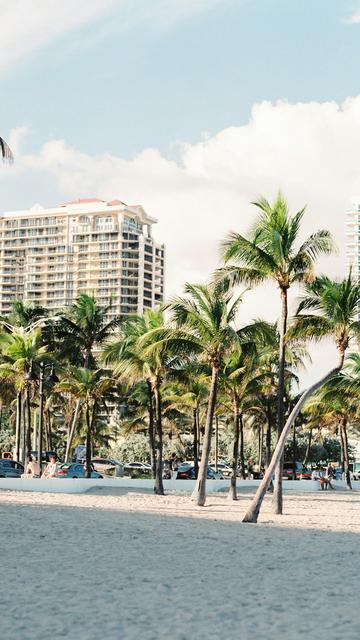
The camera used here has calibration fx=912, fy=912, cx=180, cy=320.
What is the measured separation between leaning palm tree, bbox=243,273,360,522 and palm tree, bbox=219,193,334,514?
45 cm

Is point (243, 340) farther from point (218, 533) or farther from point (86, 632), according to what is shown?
point (86, 632)

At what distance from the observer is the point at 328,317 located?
26438 millimetres

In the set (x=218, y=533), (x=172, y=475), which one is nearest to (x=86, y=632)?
(x=218, y=533)

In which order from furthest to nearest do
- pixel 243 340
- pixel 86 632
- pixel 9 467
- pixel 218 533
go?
1. pixel 9 467
2. pixel 243 340
3. pixel 218 533
4. pixel 86 632

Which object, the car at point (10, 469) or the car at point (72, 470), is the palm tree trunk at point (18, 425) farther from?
the car at point (72, 470)

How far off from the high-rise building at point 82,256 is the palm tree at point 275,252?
493 feet

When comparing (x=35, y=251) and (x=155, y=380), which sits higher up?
(x=35, y=251)

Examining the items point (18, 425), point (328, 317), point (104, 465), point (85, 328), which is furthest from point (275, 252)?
point (104, 465)

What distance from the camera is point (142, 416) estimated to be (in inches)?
2756

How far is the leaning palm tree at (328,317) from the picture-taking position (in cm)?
2523

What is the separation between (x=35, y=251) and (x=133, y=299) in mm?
26402

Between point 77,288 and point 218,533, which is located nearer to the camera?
point 218,533

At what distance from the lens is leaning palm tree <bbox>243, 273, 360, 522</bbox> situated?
82.8ft

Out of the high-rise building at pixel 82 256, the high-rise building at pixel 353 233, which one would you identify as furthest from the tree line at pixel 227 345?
the high-rise building at pixel 353 233
